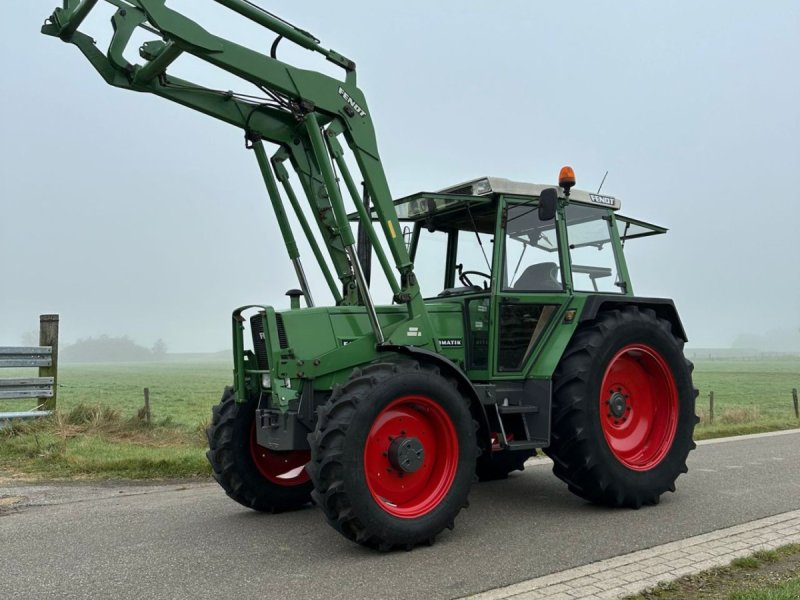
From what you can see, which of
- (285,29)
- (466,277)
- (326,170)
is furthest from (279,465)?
(285,29)

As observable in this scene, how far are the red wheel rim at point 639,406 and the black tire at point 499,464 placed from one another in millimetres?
1091

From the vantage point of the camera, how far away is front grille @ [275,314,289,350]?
16.6 ft

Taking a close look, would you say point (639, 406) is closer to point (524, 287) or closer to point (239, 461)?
point (524, 287)

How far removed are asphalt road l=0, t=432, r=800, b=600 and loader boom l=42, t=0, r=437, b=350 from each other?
5.00 ft

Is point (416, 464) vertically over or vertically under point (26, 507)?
over

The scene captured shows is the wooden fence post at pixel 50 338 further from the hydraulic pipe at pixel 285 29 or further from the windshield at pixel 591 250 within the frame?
the windshield at pixel 591 250

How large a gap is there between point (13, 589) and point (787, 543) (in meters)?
4.78

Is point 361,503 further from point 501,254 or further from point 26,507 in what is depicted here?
point 26,507

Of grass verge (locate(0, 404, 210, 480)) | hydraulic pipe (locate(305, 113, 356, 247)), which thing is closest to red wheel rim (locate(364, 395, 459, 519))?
hydraulic pipe (locate(305, 113, 356, 247))

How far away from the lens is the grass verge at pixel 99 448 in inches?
295

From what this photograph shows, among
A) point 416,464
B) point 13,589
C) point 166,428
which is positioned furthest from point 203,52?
point 166,428

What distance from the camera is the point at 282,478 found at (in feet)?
18.8

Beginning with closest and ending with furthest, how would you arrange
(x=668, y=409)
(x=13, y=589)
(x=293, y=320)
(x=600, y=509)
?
1. (x=13, y=589)
2. (x=293, y=320)
3. (x=600, y=509)
4. (x=668, y=409)

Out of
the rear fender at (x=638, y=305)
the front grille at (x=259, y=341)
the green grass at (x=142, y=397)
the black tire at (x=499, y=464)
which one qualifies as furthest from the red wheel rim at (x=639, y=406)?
the green grass at (x=142, y=397)
